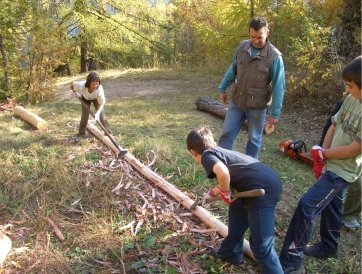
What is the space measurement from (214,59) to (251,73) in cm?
1151

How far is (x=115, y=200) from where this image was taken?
175 inches

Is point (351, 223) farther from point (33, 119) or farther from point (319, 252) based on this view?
point (33, 119)

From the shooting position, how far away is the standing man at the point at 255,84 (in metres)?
4.02

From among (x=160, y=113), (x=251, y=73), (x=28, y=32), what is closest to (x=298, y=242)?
(x=251, y=73)

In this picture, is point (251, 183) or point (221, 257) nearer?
point (251, 183)

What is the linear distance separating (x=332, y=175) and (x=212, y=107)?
17.0 ft

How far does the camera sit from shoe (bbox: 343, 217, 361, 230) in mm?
3955

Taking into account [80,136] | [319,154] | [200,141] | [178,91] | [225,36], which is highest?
[225,36]

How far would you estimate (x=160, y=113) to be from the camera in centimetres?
817

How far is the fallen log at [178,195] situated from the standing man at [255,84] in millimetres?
811

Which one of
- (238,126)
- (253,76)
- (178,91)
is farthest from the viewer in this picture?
(178,91)

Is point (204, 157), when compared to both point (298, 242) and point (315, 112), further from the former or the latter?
point (315, 112)

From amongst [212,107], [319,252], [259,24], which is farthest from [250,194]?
[212,107]

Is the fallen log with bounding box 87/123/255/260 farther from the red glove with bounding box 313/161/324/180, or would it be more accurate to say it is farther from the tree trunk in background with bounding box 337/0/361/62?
the tree trunk in background with bounding box 337/0/361/62
